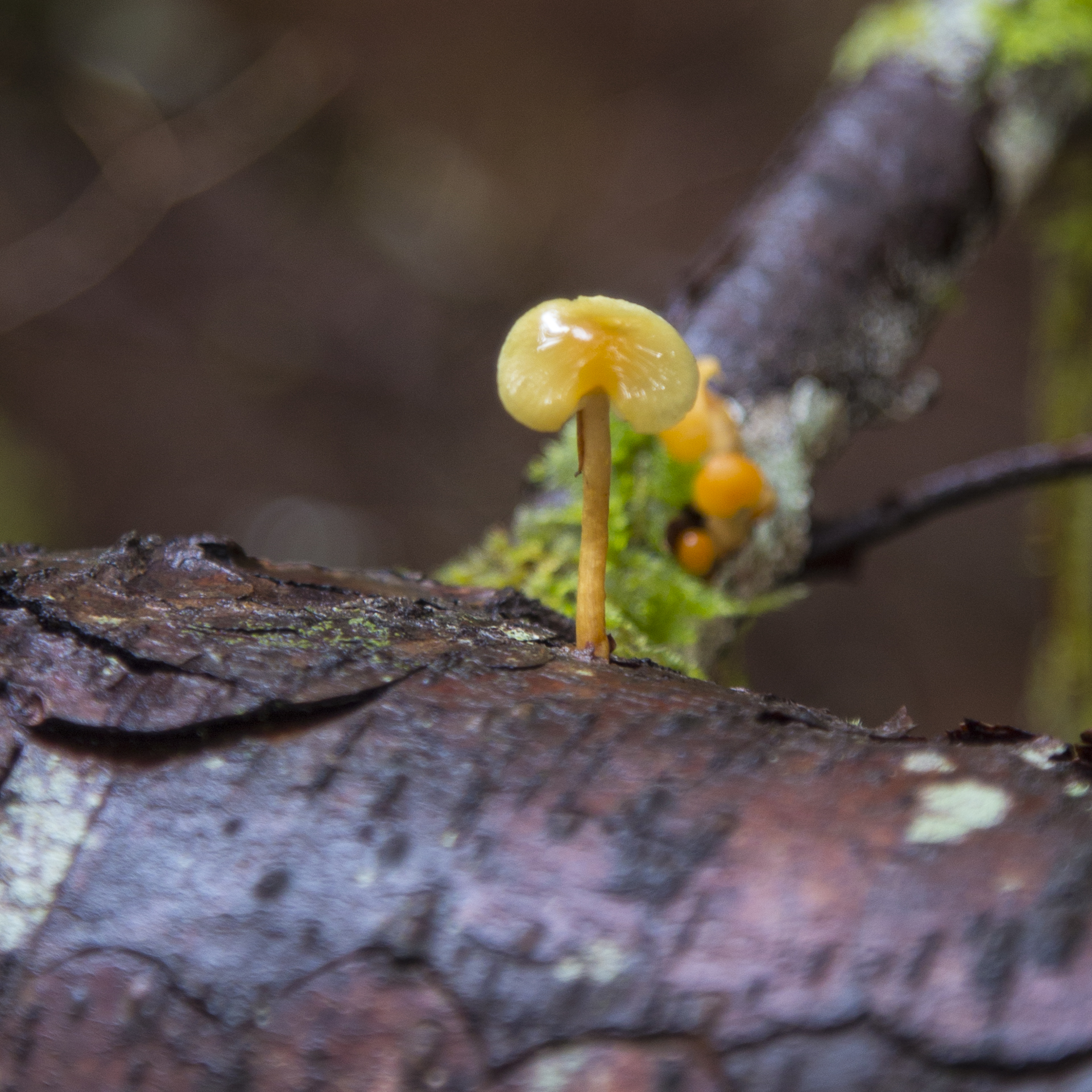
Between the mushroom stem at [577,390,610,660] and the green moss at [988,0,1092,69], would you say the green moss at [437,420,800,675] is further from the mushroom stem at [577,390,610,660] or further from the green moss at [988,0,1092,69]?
the green moss at [988,0,1092,69]

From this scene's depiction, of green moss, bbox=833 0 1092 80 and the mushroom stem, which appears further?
green moss, bbox=833 0 1092 80

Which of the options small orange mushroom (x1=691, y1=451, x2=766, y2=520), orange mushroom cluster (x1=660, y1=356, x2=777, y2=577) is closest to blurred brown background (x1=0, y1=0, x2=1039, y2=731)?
orange mushroom cluster (x1=660, y1=356, x2=777, y2=577)

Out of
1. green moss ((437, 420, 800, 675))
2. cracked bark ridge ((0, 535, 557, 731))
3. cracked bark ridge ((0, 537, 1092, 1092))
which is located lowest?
cracked bark ridge ((0, 537, 1092, 1092))

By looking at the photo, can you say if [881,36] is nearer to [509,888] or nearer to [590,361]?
[590,361]

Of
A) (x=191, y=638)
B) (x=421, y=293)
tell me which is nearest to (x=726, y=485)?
(x=191, y=638)

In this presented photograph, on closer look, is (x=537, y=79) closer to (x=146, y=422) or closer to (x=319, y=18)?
(x=319, y=18)

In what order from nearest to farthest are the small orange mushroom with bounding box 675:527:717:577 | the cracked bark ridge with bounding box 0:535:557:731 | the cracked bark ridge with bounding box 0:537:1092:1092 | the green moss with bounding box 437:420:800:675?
the cracked bark ridge with bounding box 0:537:1092:1092
the cracked bark ridge with bounding box 0:535:557:731
the green moss with bounding box 437:420:800:675
the small orange mushroom with bounding box 675:527:717:577

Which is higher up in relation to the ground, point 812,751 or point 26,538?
point 26,538

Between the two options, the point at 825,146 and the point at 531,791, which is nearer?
the point at 531,791

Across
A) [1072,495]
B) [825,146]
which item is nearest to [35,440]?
[825,146]
